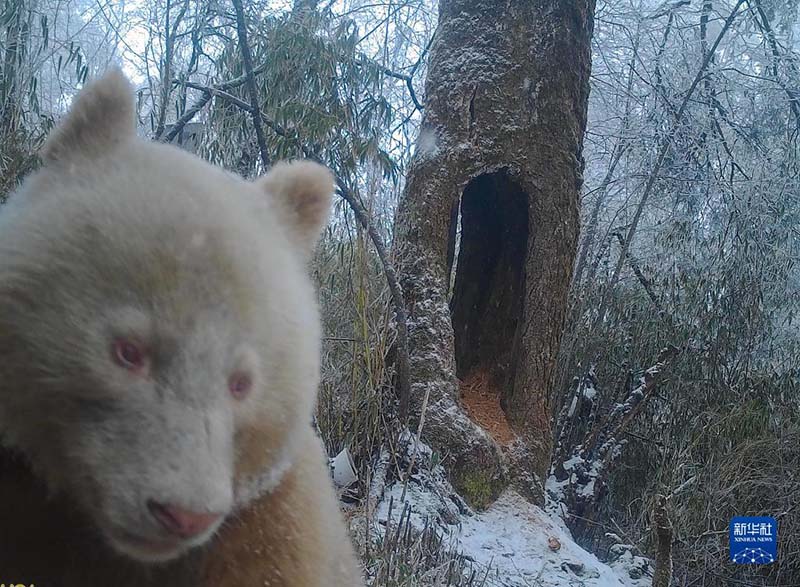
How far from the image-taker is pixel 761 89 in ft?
24.7

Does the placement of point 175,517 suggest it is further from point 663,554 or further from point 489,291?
point 489,291

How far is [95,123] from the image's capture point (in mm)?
1135

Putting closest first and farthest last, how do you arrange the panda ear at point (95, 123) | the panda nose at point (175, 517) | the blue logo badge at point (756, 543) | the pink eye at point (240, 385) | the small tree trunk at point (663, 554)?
the panda nose at point (175, 517) < the pink eye at point (240, 385) < the panda ear at point (95, 123) < the small tree trunk at point (663, 554) < the blue logo badge at point (756, 543)

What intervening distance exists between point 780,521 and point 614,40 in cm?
486

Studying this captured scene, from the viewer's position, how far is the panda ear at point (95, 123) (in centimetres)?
112

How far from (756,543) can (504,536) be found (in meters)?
3.11

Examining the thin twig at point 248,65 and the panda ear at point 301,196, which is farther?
the thin twig at point 248,65

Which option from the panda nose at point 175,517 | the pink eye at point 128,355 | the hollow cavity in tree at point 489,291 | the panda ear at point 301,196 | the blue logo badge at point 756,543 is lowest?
the blue logo badge at point 756,543

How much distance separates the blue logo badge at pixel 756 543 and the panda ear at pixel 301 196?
18.8 feet

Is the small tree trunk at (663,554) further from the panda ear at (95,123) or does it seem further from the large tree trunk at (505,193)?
the panda ear at (95,123)

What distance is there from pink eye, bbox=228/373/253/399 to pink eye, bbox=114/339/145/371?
0.38 ft

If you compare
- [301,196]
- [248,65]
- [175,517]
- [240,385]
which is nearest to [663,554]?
[248,65]

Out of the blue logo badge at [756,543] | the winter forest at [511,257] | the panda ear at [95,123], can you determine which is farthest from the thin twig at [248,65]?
the blue logo badge at [756,543]

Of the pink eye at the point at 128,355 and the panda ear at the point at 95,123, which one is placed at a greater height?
the panda ear at the point at 95,123
